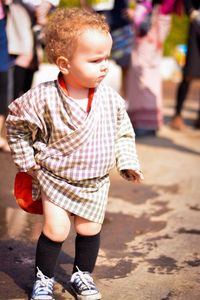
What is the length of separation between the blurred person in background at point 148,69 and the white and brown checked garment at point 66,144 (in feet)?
12.6

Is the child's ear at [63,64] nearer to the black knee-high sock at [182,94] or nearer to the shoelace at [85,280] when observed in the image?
the shoelace at [85,280]

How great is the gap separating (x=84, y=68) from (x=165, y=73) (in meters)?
9.79

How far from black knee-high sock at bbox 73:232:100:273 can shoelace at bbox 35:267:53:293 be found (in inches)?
6.7

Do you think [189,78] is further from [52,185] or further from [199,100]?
[52,185]

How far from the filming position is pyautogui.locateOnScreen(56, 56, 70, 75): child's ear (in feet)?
9.62

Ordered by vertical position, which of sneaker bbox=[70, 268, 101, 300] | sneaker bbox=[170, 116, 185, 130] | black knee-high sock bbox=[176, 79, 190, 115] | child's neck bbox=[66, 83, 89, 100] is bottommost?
sneaker bbox=[170, 116, 185, 130]

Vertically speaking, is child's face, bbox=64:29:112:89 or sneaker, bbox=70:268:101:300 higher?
child's face, bbox=64:29:112:89

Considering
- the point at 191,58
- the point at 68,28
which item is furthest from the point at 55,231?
the point at 191,58

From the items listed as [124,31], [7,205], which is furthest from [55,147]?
[124,31]

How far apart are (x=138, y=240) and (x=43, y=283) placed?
41.4 inches

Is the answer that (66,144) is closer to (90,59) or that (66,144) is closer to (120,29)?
(90,59)

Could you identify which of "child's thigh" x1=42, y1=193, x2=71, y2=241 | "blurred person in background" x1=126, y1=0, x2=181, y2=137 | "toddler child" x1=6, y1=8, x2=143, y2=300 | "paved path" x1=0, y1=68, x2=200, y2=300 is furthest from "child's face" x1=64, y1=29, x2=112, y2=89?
"blurred person in background" x1=126, y1=0, x2=181, y2=137

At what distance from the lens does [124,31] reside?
698 centimetres

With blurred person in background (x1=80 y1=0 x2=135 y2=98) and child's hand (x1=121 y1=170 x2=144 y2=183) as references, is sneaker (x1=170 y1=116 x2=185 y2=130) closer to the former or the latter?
blurred person in background (x1=80 y1=0 x2=135 y2=98)
